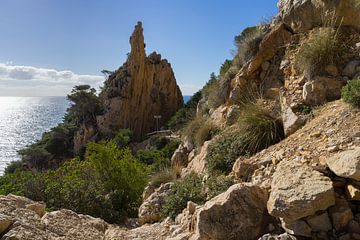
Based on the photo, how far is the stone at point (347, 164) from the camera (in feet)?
11.6

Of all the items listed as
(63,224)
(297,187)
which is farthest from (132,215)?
(297,187)

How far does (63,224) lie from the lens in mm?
Result: 5328

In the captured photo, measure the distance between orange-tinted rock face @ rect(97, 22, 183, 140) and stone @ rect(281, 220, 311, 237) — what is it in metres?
32.6

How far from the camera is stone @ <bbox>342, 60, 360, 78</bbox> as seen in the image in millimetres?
Answer: 6271

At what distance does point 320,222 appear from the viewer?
11.8 ft

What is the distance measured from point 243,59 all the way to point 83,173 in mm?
6029

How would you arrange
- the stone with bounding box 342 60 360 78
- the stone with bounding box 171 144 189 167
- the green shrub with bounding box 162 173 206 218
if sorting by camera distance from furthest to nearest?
the stone with bounding box 171 144 189 167
the stone with bounding box 342 60 360 78
the green shrub with bounding box 162 173 206 218

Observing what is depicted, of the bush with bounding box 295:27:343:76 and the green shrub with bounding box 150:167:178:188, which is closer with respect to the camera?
the bush with bounding box 295:27:343:76

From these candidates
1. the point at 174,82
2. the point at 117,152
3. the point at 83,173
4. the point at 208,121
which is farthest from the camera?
the point at 174,82

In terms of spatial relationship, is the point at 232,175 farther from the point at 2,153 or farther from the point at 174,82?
the point at 2,153

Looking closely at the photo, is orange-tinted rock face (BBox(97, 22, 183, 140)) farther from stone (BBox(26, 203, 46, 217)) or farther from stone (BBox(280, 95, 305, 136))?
stone (BBox(280, 95, 305, 136))

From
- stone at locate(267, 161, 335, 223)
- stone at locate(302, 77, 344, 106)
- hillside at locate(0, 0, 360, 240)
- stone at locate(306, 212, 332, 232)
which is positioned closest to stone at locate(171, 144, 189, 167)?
hillside at locate(0, 0, 360, 240)

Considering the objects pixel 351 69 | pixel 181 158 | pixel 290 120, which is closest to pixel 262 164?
pixel 290 120

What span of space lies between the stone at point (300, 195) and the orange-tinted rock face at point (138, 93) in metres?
32.3
